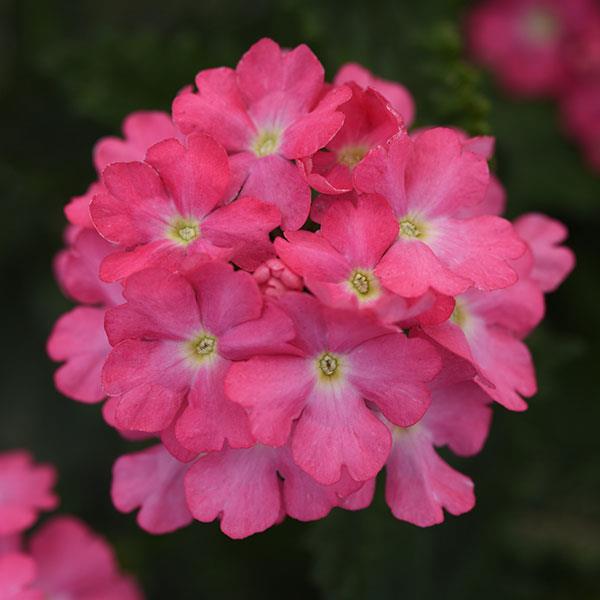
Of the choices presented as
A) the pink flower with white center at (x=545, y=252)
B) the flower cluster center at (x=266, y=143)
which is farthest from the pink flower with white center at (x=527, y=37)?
the flower cluster center at (x=266, y=143)

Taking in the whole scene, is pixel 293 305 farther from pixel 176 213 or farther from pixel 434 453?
pixel 434 453

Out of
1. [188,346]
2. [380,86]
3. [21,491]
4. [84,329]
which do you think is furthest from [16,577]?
[380,86]

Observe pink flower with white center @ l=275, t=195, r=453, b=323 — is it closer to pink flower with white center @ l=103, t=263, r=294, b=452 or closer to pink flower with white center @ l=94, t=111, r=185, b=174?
pink flower with white center @ l=103, t=263, r=294, b=452

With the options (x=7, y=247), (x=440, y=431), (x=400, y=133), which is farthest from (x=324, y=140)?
(x=7, y=247)

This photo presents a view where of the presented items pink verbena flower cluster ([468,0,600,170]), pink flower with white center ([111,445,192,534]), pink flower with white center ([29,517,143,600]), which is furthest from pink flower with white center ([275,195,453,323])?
pink verbena flower cluster ([468,0,600,170])

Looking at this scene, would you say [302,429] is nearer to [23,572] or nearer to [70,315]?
[70,315]
